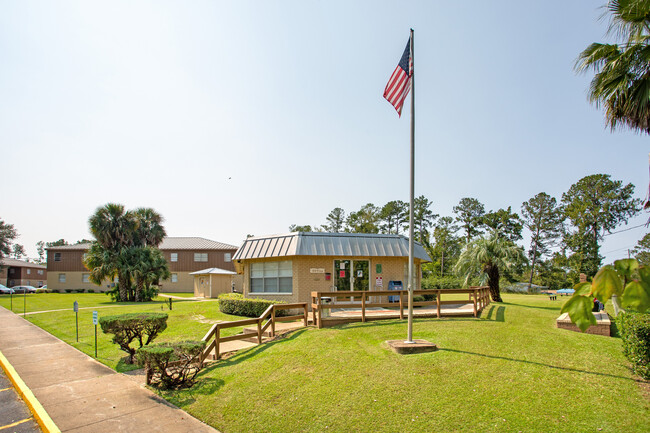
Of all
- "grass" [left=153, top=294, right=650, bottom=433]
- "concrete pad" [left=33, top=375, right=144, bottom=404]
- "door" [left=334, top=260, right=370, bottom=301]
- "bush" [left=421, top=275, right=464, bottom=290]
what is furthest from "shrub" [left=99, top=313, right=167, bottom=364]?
"bush" [left=421, top=275, right=464, bottom=290]

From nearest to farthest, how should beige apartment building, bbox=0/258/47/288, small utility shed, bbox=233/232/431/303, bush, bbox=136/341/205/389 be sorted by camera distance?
bush, bbox=136/341/205/389 < small utility shed, bbox=233/232/431/303 < beige apartment building, bbox=0/258/47/288

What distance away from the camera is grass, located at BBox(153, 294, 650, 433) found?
5910mm

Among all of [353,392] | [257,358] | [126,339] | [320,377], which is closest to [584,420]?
[353,392]

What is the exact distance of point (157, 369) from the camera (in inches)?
348

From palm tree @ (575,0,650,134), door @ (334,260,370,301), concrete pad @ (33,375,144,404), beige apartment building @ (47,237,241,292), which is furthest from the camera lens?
beige apartment building @ (47,237,241,292)

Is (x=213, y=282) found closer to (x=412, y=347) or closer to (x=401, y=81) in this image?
(x=412, y=347)

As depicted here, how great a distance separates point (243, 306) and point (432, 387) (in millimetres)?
12910

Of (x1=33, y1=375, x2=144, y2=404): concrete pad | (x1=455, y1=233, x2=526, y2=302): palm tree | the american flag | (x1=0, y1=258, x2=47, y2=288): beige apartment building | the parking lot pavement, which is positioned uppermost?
the american flag

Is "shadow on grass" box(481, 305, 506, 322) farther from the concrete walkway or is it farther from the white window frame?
the concrete walkway

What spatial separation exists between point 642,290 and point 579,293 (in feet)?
0.56

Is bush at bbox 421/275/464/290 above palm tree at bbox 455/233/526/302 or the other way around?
the other way around

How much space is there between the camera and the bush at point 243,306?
17.8m

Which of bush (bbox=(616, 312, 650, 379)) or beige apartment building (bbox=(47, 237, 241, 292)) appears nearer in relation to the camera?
bush (bbox=(616, 312, 650, 379))

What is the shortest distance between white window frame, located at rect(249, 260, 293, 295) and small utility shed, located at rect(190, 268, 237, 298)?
17.2 meters
